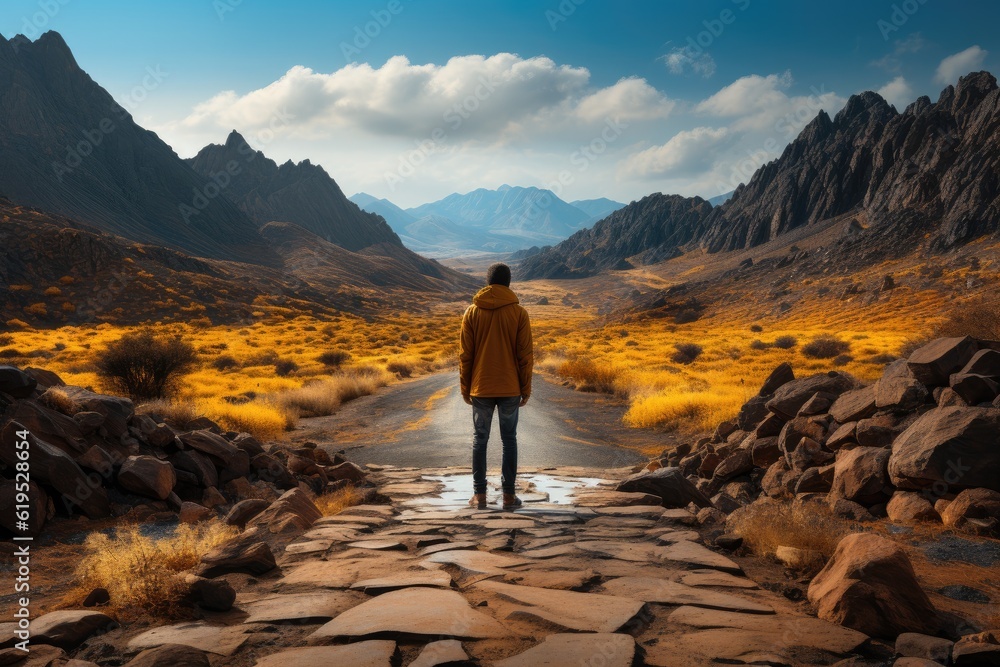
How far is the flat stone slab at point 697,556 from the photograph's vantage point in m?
4.54

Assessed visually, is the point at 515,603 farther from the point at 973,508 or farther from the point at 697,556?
the point at 973,508

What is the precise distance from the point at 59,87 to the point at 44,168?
2738 cm

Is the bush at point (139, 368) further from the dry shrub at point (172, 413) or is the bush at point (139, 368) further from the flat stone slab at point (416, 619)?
the flat stone slab at point (416, 619)

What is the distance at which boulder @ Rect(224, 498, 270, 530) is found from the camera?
685 centimetres

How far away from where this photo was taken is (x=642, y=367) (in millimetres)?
31062

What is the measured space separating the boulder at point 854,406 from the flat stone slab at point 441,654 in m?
6.66

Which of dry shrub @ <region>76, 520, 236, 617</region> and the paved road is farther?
the paved road

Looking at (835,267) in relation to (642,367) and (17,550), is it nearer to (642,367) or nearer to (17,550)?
(642,367)

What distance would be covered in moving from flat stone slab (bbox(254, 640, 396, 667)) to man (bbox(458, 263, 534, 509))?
3812mm

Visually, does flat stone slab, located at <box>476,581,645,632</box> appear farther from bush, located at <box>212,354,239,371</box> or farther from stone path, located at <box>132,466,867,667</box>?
bush, located at <box>212,354,239,371</box>

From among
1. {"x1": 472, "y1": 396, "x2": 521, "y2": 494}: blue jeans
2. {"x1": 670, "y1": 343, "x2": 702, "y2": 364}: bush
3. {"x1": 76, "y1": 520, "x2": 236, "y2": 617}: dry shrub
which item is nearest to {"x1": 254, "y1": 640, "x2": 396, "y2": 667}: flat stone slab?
{"x1": 76, "y1": 520, "x2": 236, "y2": 617}: dry shrub

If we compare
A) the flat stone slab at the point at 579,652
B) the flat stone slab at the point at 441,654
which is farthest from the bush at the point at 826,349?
the flat stone slab at the point at 441,654

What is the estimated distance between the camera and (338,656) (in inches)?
116

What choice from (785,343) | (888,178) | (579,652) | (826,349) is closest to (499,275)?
(579,652)
